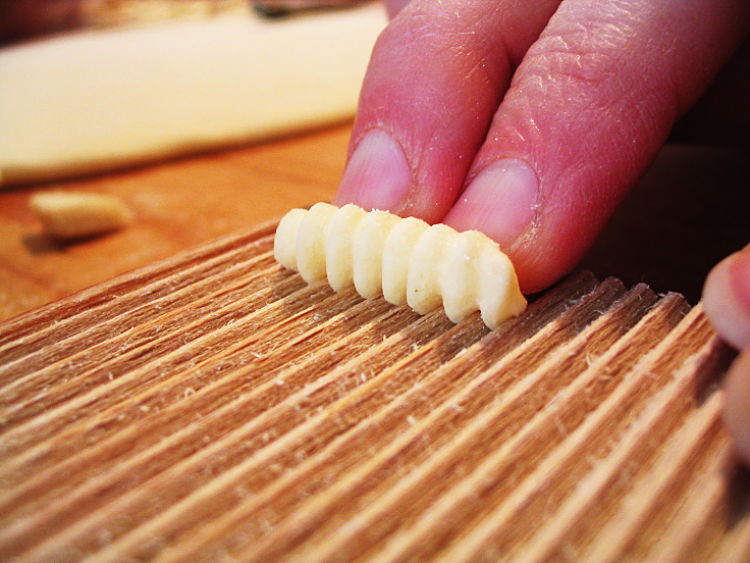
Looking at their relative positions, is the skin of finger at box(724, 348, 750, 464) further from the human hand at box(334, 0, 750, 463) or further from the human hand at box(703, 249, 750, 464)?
the human hand at box(334, 0, 750, 463)

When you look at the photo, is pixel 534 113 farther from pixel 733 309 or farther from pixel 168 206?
pixel 168 206

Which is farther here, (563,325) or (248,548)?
(563,325)

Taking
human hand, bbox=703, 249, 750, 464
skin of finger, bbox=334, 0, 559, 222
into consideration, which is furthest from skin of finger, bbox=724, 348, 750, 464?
skin of finger, bbox=334, 0, 559, 222

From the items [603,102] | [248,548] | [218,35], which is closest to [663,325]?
[603,102]

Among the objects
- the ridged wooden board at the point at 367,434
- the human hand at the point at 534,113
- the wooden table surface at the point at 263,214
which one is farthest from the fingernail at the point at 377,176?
the wooden table surface at the point at 263,214

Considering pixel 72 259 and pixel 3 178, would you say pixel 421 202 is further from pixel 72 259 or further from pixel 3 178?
pixel 3 178

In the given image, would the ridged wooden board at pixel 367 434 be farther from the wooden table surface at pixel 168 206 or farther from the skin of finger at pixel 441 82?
the wooden table surface at pixel 168 206
